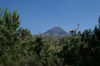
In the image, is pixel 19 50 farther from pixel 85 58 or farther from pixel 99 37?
pixel 99 37

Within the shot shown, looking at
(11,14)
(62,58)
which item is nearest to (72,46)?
(62,58)

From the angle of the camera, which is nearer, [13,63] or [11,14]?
[13,63]

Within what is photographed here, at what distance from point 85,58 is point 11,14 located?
975cm

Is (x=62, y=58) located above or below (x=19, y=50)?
below

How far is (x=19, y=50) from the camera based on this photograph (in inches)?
470

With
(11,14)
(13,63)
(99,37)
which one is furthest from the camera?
(11,14)

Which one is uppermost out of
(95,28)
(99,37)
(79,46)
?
(95,28)

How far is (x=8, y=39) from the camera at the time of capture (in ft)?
35.2

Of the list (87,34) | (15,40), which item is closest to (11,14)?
(15,40)

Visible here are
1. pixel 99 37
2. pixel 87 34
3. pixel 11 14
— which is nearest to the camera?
pixel 99 37

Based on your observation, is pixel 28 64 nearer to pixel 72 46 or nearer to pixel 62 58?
pixel 62 58

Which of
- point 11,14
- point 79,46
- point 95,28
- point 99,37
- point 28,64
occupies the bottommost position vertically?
point 28,64

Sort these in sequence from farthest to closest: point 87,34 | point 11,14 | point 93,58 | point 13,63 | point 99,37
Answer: point 11,14 → point 87,34 → point 99,37 → point 93,58 → point 13,63

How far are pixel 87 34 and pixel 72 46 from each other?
2.29 m
